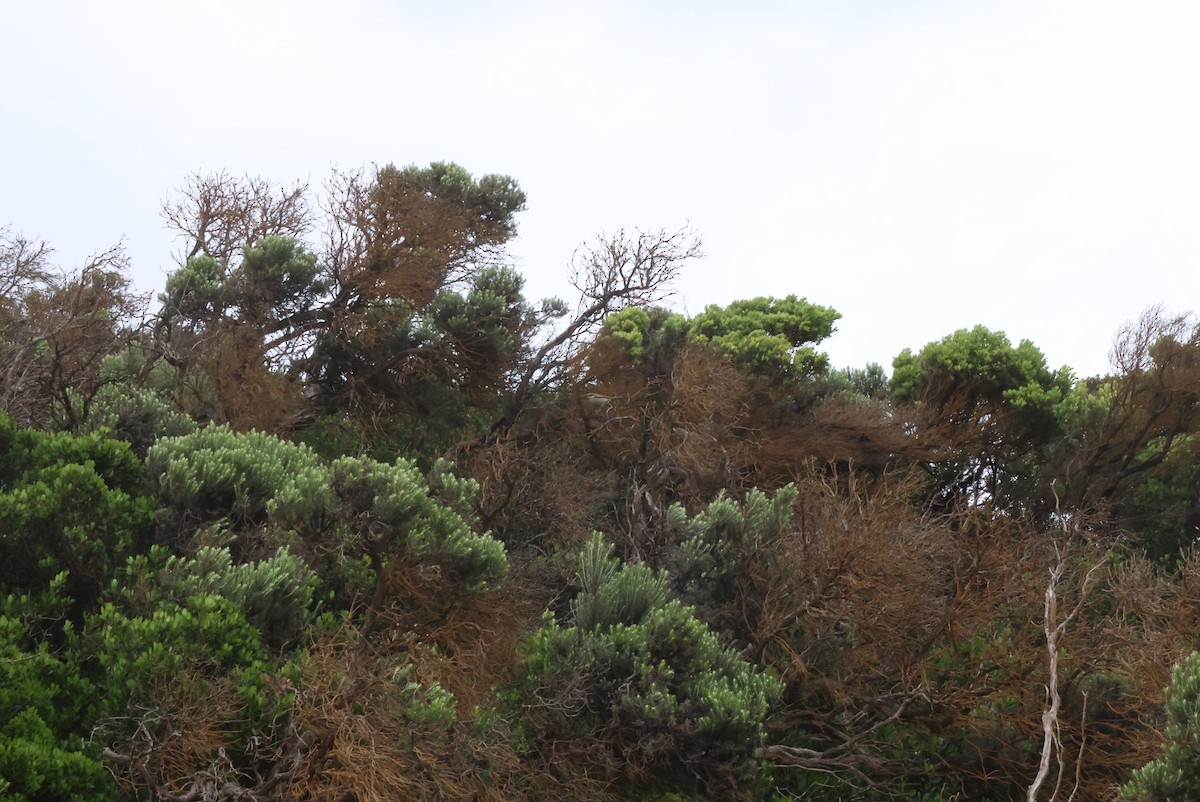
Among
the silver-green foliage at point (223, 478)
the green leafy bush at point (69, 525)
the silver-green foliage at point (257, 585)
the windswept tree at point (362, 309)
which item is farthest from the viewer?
the windswept tree at point (362, 309)

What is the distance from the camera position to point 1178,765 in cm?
995

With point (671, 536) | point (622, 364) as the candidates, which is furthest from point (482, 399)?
point (671, 536)

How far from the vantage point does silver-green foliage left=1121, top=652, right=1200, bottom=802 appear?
9.88m

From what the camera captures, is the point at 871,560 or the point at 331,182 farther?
the point at 331,182

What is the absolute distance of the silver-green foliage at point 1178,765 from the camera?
→ 988 centimetres

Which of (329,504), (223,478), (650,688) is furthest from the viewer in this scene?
(650,688)

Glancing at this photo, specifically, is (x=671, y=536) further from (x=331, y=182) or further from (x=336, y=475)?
(x=331, y=182)

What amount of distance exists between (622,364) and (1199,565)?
11.5 m

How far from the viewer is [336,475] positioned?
12453mm

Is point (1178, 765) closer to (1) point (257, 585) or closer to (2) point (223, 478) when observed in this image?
(1) point (257, 585)

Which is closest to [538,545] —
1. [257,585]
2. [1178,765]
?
[257,585]

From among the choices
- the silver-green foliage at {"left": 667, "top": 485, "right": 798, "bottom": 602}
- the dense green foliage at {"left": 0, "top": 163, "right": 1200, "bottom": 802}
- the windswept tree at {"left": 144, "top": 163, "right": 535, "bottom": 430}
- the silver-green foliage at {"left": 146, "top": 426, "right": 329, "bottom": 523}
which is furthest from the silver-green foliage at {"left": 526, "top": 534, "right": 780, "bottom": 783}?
the windswept tree at {"left": 144, "top": 163, "right": 535, "bottom": 430}

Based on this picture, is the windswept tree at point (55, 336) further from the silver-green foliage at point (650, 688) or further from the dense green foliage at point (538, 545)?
the silver-green foliage at point (650, 688)

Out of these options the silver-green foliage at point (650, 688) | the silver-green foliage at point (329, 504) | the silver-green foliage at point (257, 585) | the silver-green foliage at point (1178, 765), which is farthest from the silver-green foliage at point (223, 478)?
the silver-green foliage at point (1178, 765)
